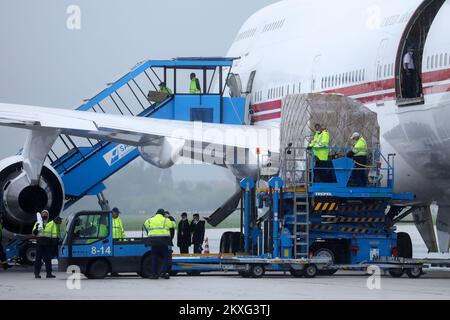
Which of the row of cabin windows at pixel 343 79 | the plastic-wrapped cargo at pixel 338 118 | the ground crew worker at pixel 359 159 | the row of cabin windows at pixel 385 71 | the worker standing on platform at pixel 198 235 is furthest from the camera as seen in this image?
the worker standing on platform at pixel 198 235

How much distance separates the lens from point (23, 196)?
30.4 metres

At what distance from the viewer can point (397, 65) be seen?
94.6 ft

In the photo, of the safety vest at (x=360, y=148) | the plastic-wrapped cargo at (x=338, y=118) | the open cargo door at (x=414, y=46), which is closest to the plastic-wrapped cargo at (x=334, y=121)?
the plastic-wrapped cargo at (x=338, y=118)

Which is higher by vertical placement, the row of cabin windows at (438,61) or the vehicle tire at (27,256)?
the row of cabin windows at (438,61)

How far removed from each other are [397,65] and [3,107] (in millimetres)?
8865

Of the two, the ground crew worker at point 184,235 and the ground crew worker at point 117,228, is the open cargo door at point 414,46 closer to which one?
the ground crew worker at point 117,228

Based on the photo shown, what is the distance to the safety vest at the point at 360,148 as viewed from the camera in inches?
1109

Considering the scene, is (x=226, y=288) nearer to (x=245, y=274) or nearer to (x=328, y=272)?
(x=245, y=274)

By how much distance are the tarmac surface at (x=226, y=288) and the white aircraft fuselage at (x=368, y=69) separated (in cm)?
268

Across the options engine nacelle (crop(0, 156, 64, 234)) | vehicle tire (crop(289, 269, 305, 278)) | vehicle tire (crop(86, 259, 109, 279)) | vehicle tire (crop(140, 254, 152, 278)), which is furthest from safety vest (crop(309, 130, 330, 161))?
engine nacelle (crop(0, 156, 64, 234))

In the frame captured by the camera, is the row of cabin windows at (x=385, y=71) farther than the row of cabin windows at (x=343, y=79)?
No

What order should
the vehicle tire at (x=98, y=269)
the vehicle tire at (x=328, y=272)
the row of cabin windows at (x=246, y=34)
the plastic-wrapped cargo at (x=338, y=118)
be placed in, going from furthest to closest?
the row of cabin windows at (x=246, y=34) < the vehicle tire at (x=328, y=272) < the plastic-wrapped cargo at (x=338, y=118) < the vehicle tire at (x=98, y=269)

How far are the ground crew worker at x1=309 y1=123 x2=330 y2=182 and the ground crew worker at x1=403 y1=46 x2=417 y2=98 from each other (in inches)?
81.7
